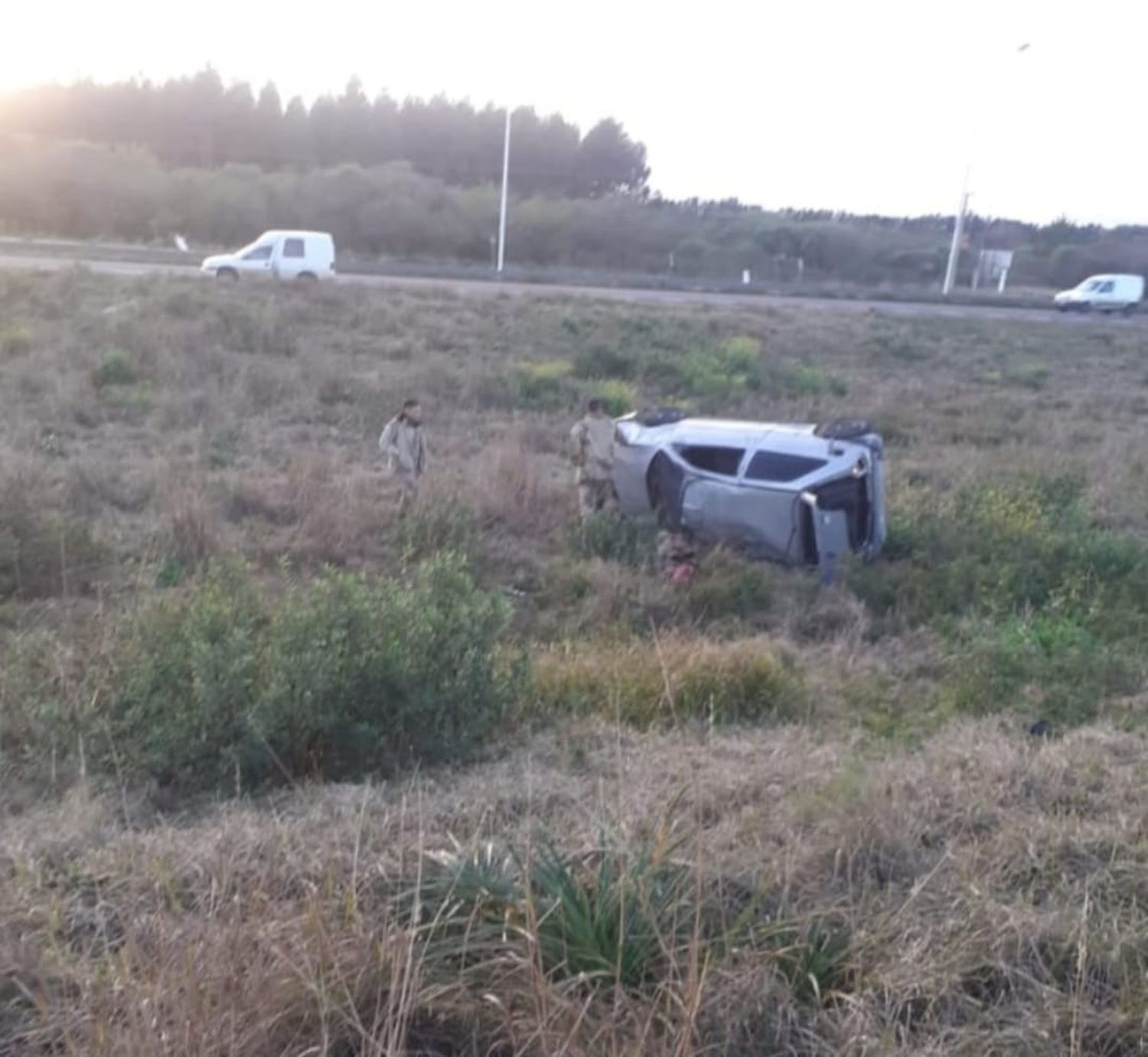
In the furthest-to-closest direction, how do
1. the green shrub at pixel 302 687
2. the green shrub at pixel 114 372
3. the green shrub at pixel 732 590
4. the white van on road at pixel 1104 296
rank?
the white van on road at pixel 1104 296, the green shrub at pixel 114 372, the green shrub at pixel 732 590, the green shrub at pixel 302 687

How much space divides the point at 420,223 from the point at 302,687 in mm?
52938

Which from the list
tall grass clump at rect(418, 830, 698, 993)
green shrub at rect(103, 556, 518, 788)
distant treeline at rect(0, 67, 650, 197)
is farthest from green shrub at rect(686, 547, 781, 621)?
distant treeline at rect(0, 67, 650, 197)

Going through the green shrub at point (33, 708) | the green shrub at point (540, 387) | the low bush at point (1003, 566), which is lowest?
the green shrub at point (540, 387)

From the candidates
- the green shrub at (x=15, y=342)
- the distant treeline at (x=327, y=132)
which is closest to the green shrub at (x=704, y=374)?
the green shrub at (x=15, y=342)

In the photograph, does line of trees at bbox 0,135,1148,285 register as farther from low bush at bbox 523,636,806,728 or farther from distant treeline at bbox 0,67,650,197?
low bush at bbox 523,636,806,728

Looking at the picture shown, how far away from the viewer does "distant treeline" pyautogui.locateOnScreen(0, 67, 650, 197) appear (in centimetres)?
7719

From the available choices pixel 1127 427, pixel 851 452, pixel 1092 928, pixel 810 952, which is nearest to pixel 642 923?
pixel 810 952

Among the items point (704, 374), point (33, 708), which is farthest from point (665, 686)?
point (704, 374)

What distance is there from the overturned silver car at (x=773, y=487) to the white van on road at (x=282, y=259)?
66.1 ft

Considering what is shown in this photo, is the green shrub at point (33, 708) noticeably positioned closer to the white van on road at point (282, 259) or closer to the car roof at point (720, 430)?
the car roof at point (720, 430)

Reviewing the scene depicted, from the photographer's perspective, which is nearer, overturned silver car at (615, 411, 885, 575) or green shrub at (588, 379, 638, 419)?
overturned silver car at (615, 411, 885, 575)

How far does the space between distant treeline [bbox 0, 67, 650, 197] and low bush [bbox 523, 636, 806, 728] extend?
232 feet

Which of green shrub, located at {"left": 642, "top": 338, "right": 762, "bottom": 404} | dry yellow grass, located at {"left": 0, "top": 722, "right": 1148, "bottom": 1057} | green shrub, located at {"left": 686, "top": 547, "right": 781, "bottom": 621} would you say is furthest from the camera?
green shrub, located at {"left": 642, "top": 338, "right": 762, "bottom": 404}

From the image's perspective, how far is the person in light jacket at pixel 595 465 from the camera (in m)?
12.9
